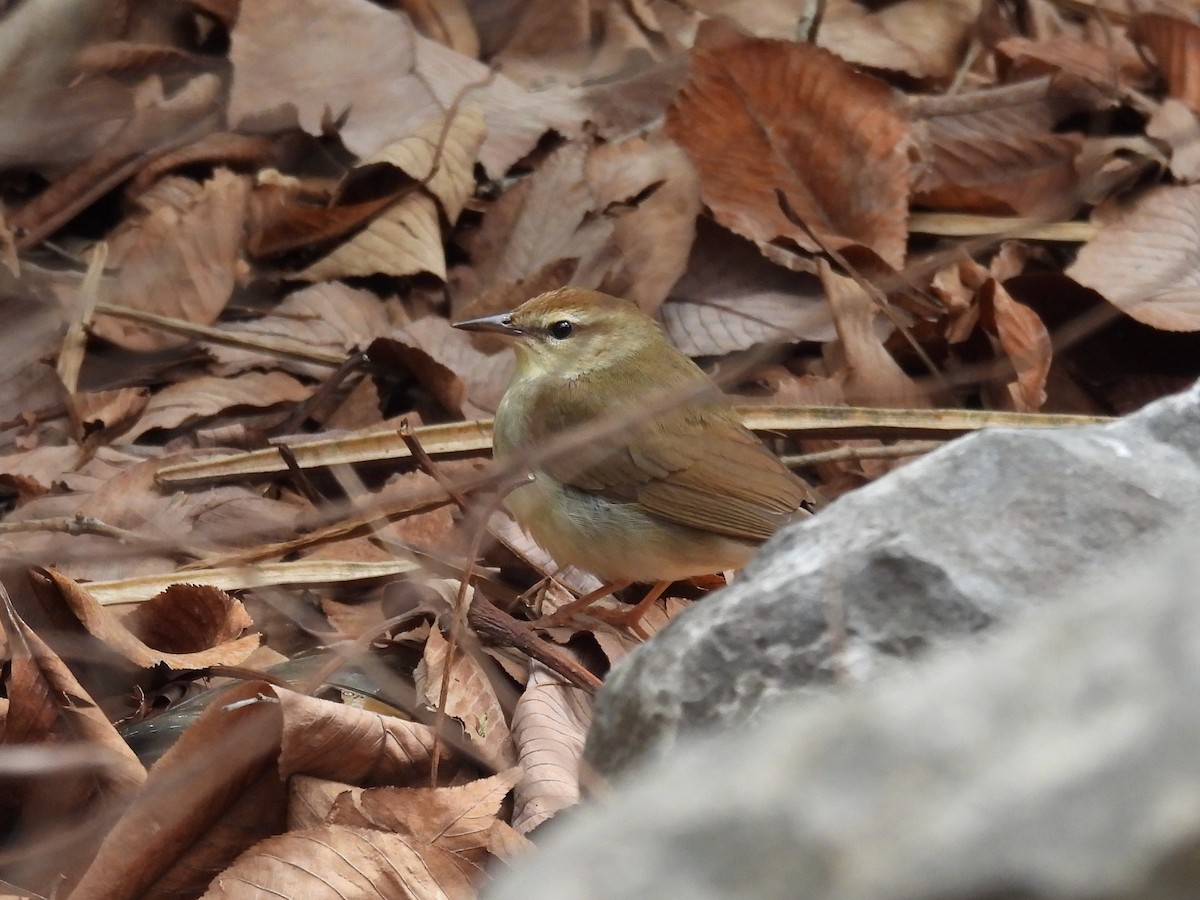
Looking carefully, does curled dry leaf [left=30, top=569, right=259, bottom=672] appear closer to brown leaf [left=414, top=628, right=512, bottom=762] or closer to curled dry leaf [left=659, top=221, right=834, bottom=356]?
brown leaf [left=414, top=628, right=512, bottom=762]

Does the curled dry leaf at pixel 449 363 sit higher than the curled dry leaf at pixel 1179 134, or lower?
lower

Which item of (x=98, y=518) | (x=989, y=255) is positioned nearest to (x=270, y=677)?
(x=98, y=518)

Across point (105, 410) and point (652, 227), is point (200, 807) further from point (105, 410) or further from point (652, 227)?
point (652, 227)

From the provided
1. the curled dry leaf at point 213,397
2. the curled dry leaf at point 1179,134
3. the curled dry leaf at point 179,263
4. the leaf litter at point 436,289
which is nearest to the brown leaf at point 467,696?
Answer: the leaf litter at point 436,289

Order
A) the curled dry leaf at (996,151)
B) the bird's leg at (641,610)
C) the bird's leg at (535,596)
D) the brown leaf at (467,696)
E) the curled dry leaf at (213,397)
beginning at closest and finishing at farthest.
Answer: the brown leaf at (467,696) < the bird's leg at (641,610) < the bird's leg at (535,596) < the curled dry leaf at (213,397) < the curled dry leaf at (996,151)

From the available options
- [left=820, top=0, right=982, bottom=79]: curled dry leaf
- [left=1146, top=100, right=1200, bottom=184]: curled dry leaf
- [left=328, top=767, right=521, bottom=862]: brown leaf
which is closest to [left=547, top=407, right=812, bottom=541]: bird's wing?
[left=328, top=767, right=521, bottom=862]: brown leaf

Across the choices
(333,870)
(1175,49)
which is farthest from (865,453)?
(1175,49)

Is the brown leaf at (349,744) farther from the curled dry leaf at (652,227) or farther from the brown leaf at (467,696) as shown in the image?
the curled dry leaf at (652,227)
